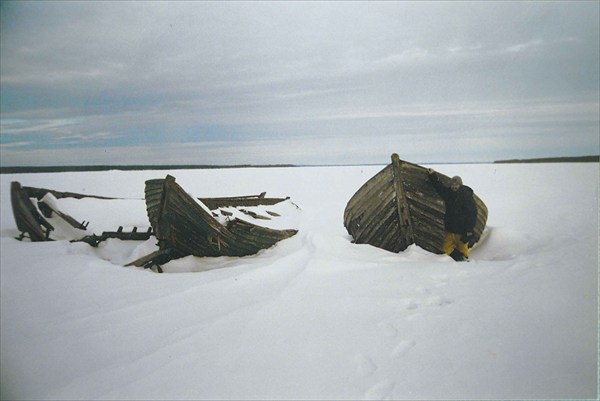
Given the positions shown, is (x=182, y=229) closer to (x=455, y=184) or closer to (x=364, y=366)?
(x=364, y=366)

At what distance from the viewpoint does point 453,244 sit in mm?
6039

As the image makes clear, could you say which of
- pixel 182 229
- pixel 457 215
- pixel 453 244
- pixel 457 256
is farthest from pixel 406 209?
pixel 182 229

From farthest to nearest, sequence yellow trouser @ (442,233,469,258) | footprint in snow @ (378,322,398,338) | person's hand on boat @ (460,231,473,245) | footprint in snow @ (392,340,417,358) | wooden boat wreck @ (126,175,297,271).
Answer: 1. yellow trouser @ (442,233,469,258)
2. person's hand on boat @ (460,231,473,245)
3. wooden boat wreck @ (126,175,297,271)
4. footprint in snow @ (378,322,398,338)
5. footprint in snow @ (392,340,417,358)

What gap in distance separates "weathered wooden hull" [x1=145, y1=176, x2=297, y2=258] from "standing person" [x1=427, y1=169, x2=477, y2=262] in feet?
9.88

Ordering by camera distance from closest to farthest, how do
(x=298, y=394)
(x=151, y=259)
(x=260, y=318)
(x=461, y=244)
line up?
(x=298, y=394), (x=260, y=318), (x=151, y=259), (x=461, y=244)

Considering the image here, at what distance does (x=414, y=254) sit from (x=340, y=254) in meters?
1.19

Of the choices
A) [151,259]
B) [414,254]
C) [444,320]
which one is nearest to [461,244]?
[414,254]

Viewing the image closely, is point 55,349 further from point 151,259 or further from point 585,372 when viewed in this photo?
point 585,372

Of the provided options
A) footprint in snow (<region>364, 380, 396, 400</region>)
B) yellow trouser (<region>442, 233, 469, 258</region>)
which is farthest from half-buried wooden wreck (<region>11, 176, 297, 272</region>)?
footprint in snow (<region>364, 380, 396, 400</region>)

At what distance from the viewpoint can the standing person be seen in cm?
574

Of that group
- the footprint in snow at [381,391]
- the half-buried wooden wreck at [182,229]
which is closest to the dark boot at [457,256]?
the half-buried wooden wreck at [182,229]

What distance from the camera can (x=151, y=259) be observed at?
17.9 feet

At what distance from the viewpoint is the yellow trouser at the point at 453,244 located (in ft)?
19.6

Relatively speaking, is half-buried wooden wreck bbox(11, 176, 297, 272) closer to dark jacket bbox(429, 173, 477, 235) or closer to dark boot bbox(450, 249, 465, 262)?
dark jacket bbox(429, 173, 477, 235)
